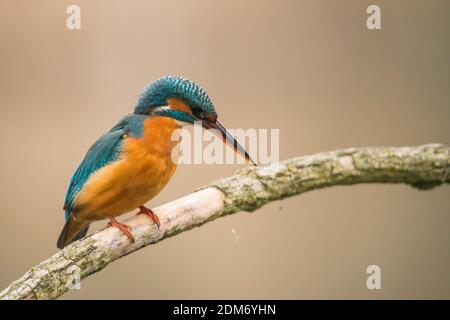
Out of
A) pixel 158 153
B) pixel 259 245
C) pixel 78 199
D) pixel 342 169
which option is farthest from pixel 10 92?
pixel 342 169

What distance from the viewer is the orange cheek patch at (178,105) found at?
5.37 feet

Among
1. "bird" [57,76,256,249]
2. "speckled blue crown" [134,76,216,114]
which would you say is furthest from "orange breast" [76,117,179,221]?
"speckled blue crown" [134,76,216,114]

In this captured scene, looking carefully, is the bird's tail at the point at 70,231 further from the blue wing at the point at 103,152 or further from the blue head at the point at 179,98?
the blue head at the point at 179,98

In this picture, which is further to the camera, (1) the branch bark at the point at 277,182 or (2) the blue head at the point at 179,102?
(2) the blue head at the point at 179,102

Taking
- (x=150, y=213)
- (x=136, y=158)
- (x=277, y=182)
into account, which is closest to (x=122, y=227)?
(x=150, y=213)

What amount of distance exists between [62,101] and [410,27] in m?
1.35

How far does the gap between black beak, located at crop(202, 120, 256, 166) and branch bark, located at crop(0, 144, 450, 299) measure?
68mm

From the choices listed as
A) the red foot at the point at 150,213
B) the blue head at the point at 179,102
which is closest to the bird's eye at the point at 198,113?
the blue head at the point at 179,102

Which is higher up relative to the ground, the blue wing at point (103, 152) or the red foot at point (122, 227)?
the blue wing at point (103, 152)

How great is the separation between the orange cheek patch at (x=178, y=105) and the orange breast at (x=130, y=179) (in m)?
0.10

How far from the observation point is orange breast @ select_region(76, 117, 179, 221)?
1.55 metres

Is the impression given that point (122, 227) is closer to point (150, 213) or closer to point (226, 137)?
point (150, 213)

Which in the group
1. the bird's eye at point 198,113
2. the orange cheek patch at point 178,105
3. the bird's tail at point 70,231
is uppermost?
the orange cheek patch at point 178,105

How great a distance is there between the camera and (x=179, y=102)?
164 cm
